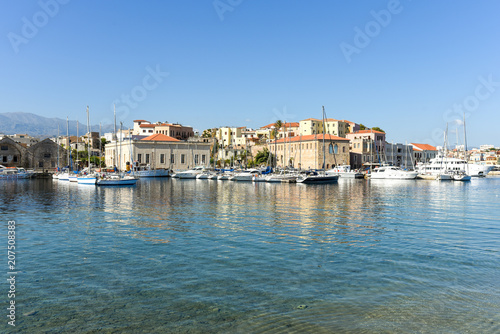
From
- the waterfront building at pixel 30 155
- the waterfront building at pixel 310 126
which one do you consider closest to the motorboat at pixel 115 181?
the waterfront building at pixel 30 155

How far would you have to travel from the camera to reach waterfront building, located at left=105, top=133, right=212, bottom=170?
9019 cm

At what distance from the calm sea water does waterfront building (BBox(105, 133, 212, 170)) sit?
7153 cm

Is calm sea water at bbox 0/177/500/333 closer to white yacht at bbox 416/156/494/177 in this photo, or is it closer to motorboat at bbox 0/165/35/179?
motorboat at bbox 0/165/35/179

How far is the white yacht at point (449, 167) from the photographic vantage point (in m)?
83.7

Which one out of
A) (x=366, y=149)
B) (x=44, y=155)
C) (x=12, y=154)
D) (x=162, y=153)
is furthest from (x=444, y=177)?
(x=12, y=154)

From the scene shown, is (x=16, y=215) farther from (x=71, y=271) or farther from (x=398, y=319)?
(x=398, y=319)

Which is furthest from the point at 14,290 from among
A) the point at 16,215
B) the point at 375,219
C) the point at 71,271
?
the point at 375,219

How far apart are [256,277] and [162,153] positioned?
84.5 metres

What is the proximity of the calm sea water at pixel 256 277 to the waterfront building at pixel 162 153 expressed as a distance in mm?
71526

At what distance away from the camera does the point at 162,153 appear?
9250cm

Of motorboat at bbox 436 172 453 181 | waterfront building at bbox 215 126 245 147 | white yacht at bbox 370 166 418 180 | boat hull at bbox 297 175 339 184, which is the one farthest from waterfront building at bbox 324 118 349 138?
boat hull at bbox 297 175 339 184

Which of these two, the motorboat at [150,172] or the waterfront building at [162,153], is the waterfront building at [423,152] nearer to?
the waterfront building at [162,153]

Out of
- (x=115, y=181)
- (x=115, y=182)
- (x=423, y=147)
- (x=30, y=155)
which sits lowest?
(x=115, y=182)

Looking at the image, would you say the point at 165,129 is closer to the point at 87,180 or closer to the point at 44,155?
the point at 44,155
